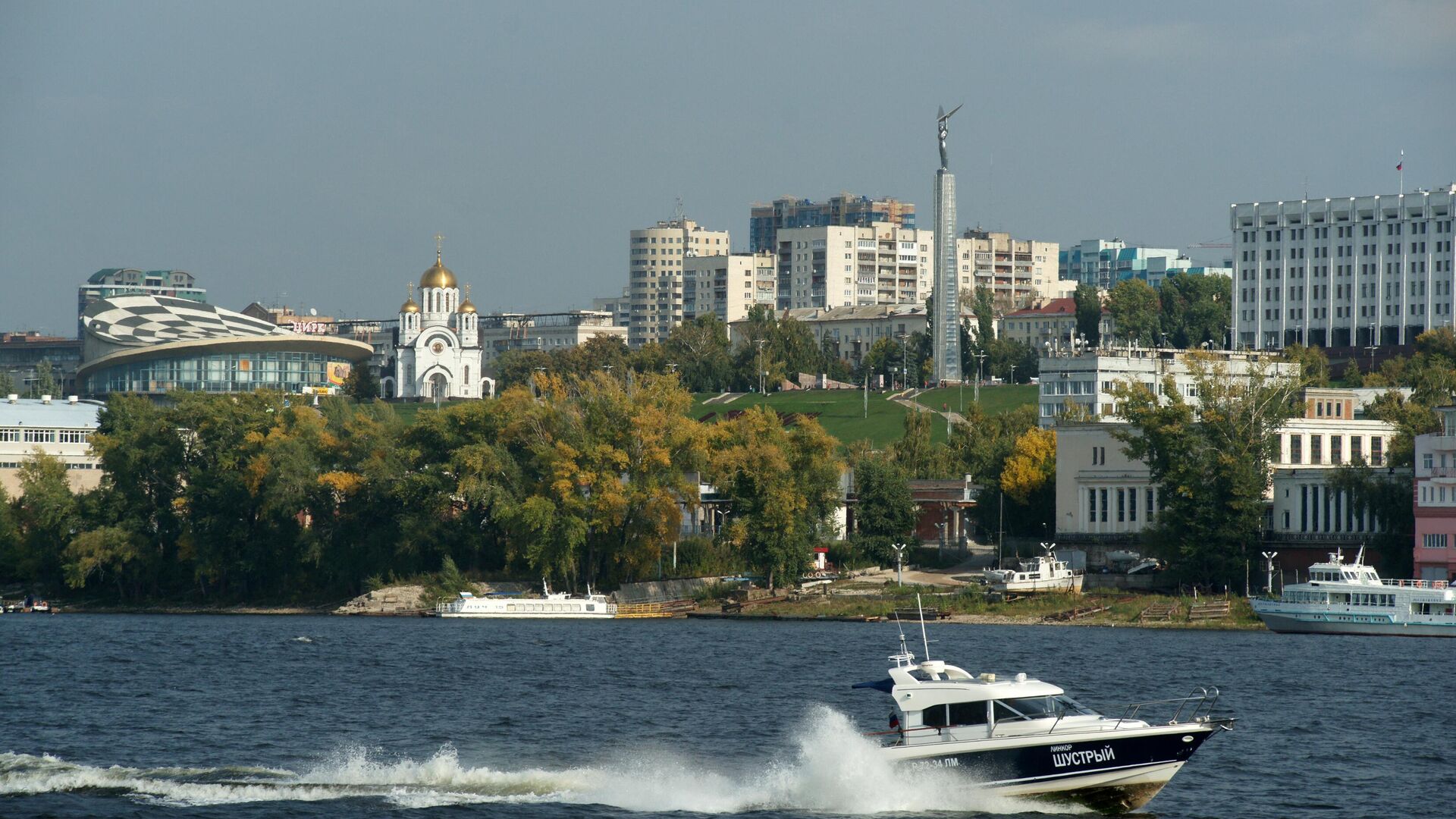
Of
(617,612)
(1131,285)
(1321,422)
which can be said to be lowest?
(617,612)

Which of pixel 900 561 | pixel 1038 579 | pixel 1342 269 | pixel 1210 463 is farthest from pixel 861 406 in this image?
pixel 1038 579

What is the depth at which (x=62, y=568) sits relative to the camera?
94875mm

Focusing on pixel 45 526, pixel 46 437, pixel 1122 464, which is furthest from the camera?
pixel 46 437

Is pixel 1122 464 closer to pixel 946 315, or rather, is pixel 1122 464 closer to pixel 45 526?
pixel 45 526

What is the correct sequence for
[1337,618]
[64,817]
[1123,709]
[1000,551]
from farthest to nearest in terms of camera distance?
[1000,551] < [1337,618] < [1123,709] < [64,817]

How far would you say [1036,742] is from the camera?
32.1m

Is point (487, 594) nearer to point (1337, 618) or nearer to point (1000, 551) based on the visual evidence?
point (1000, 551)

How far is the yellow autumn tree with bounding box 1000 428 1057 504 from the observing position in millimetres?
98188

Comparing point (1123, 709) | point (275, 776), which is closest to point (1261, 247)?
point (1123, 709)

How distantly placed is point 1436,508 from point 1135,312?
111933 millimetres

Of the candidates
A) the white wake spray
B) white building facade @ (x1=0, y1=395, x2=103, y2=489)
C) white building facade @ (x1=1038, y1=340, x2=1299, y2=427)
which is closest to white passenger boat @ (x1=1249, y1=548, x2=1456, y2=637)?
the white wake spray

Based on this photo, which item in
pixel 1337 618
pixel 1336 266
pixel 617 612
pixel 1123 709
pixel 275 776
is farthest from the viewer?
pixel 1336 266

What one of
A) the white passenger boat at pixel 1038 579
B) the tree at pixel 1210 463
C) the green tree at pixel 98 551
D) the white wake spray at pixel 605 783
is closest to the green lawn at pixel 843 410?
the tree at pixel 1210 463

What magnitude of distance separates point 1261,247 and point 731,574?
115 metres
